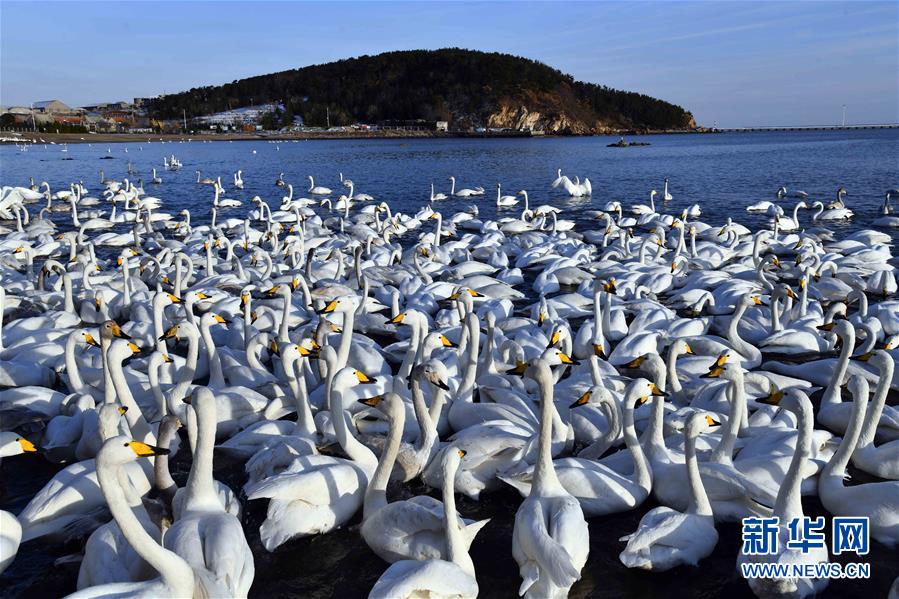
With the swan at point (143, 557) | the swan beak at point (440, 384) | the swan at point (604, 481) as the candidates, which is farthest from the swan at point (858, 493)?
the swan at point (143, 557)

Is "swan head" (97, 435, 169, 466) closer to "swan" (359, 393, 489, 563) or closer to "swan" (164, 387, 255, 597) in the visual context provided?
"swan" (164, 387, 255, 597)

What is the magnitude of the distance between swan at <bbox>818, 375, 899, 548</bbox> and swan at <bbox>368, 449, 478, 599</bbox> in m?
3.53

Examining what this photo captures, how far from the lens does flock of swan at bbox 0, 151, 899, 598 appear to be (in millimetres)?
5672

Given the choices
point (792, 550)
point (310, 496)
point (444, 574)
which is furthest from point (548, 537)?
point (310, 496)

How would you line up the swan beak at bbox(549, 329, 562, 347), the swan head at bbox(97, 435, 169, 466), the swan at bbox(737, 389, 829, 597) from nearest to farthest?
the swan head at bbox(97, 435, 169, 466) → the swan at bbox(737, 389, 829, 597) → the swan beak at bbox(549, 329, 562, 347)

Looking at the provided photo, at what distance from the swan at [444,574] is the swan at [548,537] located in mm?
458

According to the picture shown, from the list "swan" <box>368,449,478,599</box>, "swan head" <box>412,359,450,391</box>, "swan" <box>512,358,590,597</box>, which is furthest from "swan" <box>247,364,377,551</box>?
"swan" <box>512,358,590,597</box>

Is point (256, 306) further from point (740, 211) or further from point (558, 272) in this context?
point (740, 211)

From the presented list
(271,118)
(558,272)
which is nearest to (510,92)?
(271,118)

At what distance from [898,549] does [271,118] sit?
171 m

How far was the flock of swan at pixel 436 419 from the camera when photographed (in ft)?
18.6

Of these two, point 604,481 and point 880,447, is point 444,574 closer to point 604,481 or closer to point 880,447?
point 604,481

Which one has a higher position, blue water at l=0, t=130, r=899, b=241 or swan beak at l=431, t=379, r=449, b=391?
blue water at l=0, t=130, r=899, b=241

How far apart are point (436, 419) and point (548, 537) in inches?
100
